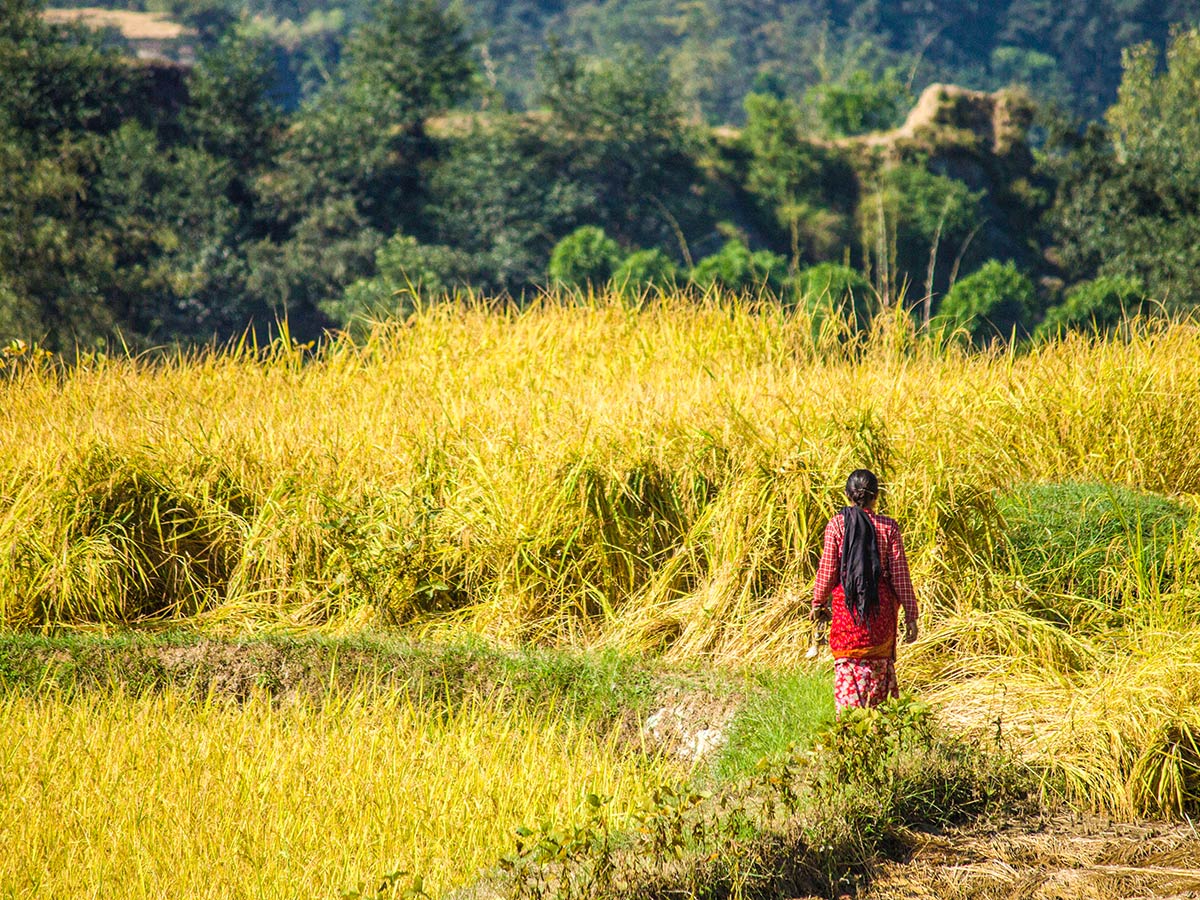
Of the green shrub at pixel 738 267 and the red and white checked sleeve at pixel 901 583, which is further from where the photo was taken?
the green shrub at pixel 738 267

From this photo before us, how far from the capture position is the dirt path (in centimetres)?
390

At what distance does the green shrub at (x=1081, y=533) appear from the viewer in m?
5.91

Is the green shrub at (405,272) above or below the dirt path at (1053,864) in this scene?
below

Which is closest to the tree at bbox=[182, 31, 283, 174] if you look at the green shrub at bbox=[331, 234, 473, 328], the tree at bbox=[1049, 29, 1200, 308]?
the green shrub at bbox=[331, 234, 473, 328]

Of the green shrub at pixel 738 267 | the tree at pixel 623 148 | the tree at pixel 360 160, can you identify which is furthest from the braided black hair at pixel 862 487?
the tree at pixel 623 148

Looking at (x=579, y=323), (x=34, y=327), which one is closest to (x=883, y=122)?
(x=34, y=327)

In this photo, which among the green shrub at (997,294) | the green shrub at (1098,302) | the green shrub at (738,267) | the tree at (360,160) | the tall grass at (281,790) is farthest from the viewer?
the tree at (360,160)

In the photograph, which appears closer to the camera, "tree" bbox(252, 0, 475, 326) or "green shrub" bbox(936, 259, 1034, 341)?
"green shrub" bbox(936, 259, 1034, 341)

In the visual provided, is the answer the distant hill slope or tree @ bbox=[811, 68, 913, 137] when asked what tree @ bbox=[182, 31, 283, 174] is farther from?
the distant hill slope

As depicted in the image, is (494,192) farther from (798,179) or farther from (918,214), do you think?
(918,214)

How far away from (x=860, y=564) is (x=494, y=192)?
90.0ft

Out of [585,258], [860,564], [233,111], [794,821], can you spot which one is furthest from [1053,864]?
[233,111]

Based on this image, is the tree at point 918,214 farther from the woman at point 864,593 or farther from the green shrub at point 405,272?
the woman at point 864,593

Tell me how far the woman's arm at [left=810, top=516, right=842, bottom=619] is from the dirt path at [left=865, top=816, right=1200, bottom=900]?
93cm
